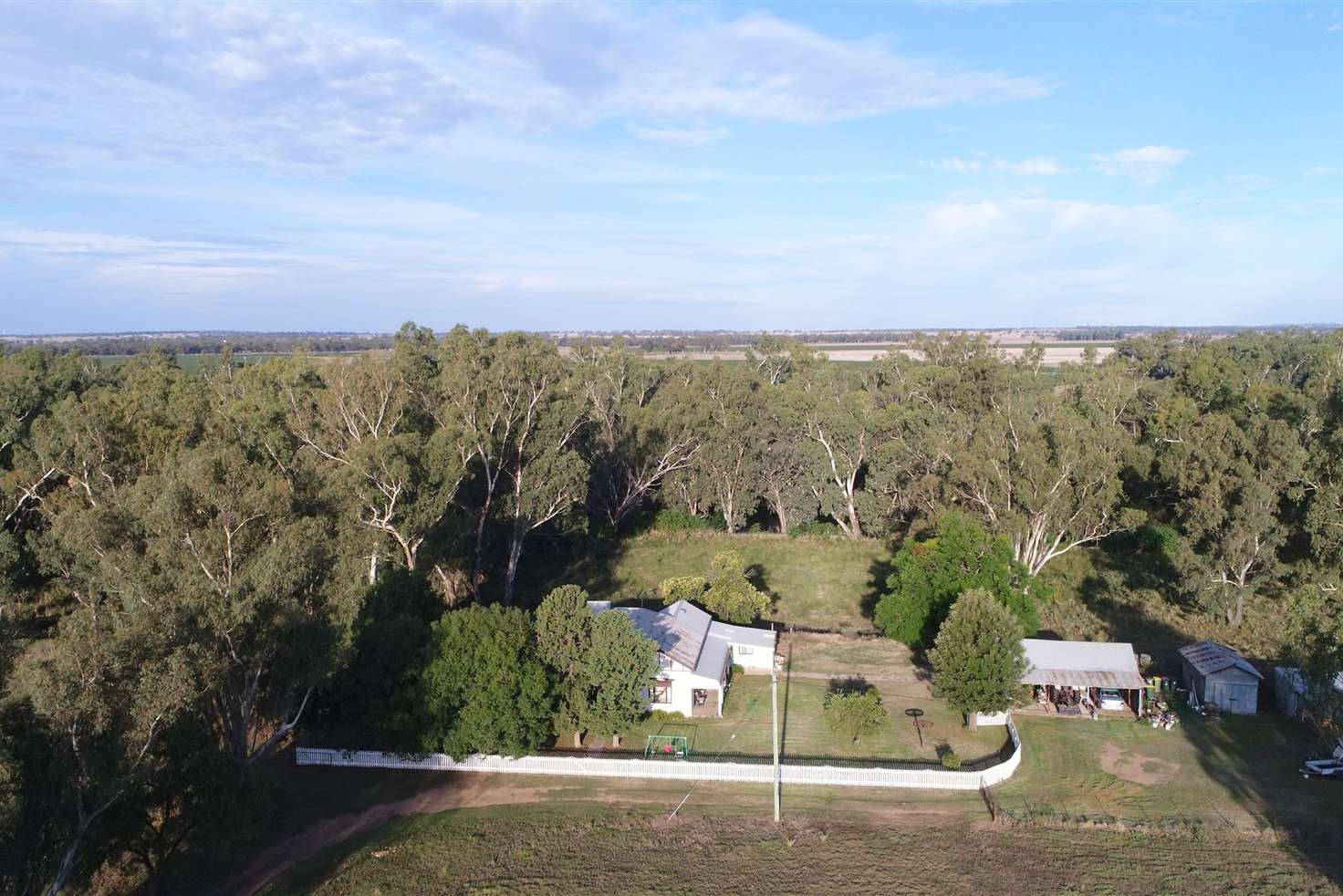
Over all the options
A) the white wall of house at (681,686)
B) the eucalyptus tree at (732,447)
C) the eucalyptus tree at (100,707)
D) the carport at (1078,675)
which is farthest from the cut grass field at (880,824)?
the eucalyptus tree at (732,447)

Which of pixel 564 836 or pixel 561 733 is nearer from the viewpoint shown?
pixel 564 836

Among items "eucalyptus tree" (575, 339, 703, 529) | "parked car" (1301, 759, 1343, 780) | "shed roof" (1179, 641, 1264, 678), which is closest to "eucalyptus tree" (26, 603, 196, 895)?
"parked car" (1301, 759, 1343, 780)

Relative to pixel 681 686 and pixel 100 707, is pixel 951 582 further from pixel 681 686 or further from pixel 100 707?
pixel 100 707

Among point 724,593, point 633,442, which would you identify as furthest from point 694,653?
point 633,442

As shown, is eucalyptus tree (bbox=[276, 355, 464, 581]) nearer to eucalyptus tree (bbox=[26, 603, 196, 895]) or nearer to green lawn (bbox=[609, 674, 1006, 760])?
eucalyptus tree (bbox=[26, 603, 196, 895])

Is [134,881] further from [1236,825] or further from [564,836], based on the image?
[1236,825]

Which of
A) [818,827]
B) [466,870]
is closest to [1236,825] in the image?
[818,827]
